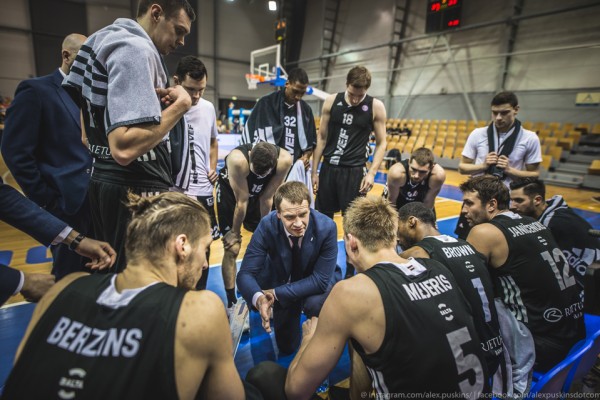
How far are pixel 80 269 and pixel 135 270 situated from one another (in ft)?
4.69

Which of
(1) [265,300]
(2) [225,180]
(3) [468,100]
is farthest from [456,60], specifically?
(1) [265,300]

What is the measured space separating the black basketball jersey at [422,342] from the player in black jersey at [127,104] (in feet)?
3.46

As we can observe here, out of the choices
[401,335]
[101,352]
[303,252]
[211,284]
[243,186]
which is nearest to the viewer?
[101,352]

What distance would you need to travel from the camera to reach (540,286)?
198 cm

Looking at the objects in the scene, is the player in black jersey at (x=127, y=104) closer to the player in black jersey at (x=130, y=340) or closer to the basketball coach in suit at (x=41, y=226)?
the basketball coach in suit at (x=41, y=226)

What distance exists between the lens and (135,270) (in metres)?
1.04

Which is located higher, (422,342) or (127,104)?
(127,104)

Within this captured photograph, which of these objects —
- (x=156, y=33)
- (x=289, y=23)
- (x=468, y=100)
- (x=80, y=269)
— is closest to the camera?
(x=156, y=33)

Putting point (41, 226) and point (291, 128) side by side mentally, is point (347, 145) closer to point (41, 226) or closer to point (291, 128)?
point (291, 128)

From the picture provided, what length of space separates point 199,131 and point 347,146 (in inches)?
60.4

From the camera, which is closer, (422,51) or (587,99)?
(587,99)

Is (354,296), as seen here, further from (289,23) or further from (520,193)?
(289,23)

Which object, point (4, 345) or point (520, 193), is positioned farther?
point (520, 193)

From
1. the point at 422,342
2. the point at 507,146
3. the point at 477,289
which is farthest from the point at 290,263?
the point at 507,146
